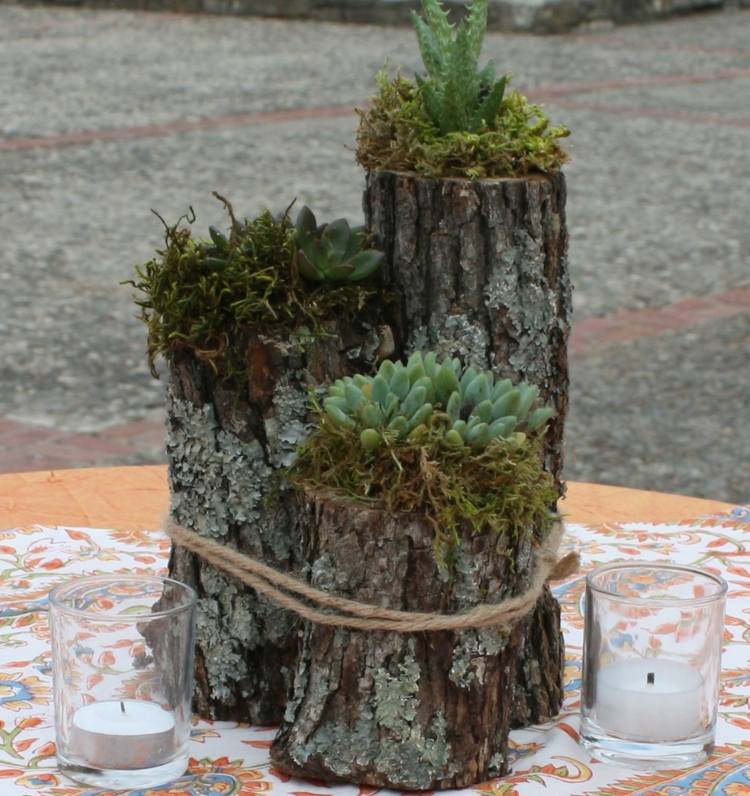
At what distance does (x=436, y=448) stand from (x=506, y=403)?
0.07 meters

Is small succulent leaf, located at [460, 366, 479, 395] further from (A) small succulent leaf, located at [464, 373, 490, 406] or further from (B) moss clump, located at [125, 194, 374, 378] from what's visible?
(B) moss clump, located at [125, 194, 374, 378]

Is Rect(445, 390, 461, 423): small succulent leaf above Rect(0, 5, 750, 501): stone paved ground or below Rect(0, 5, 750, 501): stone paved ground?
above

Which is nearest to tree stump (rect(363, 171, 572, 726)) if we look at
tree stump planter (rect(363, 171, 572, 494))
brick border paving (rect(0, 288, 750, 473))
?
tree stump planter (rect(363, 171, 572, 494))

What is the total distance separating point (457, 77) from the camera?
132 centimetres

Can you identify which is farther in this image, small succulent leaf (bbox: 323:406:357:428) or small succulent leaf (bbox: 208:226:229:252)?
small succulent leaf (bbox: 208:226:229:252)

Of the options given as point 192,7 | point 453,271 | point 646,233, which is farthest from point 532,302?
point 192,7

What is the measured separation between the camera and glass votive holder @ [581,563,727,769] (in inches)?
49.0

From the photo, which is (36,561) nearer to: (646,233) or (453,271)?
(453,271)

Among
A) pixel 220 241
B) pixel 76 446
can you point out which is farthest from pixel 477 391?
pixel 76 446

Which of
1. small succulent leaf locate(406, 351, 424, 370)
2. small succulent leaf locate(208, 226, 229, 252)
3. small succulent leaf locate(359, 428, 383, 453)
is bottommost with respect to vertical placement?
small succulent leaf locate(359, 428, 383, 453)

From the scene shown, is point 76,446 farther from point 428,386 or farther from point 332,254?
point 428,386

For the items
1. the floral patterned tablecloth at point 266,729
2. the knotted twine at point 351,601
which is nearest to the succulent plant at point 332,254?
the knotted twine at point 351,601

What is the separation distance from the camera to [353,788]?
1.22m

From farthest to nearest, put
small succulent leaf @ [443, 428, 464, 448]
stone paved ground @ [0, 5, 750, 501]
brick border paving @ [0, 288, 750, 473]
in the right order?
stone paved ground @ [0, 5, 750, 501] → brick border paving @ [0, 288, 750, 473] → small succulent leaf @ [443, 428, 464, 448]
